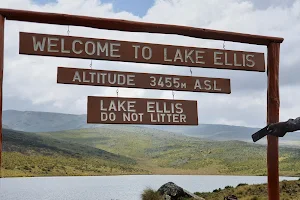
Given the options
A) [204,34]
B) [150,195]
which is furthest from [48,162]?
[204,34]

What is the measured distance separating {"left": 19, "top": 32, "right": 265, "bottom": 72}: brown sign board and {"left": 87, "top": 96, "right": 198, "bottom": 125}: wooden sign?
1.01 meters

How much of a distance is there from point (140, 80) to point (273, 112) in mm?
3600

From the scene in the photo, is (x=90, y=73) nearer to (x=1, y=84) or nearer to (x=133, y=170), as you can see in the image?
(x=1, y=84)

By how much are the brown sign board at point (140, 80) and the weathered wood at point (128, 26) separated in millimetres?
1133

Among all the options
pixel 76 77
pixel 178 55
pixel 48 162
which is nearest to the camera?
pixel 76 77

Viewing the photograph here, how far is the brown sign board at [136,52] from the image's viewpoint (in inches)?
393

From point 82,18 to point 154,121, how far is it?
3.03m

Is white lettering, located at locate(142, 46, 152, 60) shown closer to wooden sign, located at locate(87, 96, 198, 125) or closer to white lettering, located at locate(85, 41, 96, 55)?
wooden sign, located at locate(87, 96, 198, 125)

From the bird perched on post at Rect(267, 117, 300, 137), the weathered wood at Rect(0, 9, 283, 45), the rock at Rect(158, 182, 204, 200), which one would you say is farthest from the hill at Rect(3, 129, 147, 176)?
the bird perched on post at Rect(267, 117, 300, 137)

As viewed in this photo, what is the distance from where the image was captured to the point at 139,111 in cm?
1046

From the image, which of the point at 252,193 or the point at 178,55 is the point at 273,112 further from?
the point at 252,193

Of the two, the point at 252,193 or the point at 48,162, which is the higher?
the point at 252,193

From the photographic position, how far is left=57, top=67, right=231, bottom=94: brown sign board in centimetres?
1015

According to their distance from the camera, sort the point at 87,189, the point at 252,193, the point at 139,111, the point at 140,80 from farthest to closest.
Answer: the point at 87,189 < the point at 252,193 < the point at 140,80 < the point at 139,111
